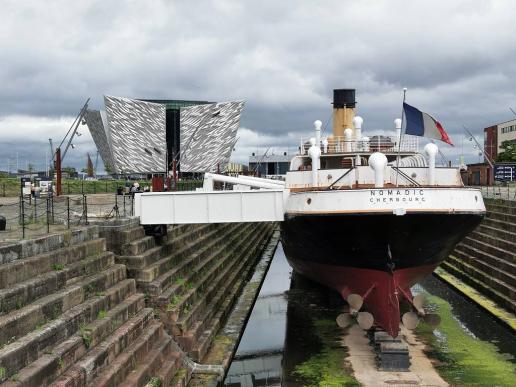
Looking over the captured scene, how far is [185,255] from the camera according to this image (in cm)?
1927

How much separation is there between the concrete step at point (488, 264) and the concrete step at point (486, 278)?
0.52ft

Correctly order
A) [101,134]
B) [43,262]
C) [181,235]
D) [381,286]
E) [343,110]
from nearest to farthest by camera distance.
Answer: [43,262] < [381,286] < [181,235] < [343,110] < [101,134]

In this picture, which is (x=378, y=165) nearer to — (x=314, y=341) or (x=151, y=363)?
(x=314, y=341)

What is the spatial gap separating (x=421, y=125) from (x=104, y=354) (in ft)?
36.2

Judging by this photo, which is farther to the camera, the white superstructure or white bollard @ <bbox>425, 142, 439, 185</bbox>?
white bollard @ <bbox>425, 142, 439, 185</bbox>

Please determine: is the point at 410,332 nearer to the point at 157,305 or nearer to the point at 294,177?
the point at 294,177

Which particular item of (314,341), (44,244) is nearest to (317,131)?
(314,341)

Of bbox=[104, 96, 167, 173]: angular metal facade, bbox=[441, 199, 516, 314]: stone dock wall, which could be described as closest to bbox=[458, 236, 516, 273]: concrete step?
bbox=[441, 199, 516, 314]: stone dock wall

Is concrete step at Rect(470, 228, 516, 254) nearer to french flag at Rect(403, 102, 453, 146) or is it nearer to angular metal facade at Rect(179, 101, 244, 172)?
french flag at Rect(403, 102, 453, 146)

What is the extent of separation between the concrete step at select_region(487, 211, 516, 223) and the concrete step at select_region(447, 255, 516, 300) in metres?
2.93

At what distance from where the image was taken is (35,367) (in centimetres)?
763

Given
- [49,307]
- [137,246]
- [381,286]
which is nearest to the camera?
[49,307]

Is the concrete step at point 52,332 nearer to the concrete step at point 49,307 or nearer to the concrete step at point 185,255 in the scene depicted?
the concrete step at point 49,307

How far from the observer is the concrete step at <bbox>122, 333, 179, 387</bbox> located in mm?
10047
